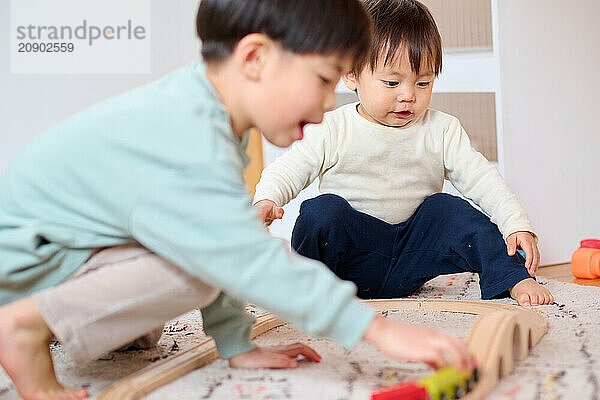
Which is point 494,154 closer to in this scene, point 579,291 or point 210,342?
point 579,291

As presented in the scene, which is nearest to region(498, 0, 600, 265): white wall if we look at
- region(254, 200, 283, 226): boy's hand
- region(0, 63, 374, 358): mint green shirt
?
region(254, 200, 283, 226): boy's hand

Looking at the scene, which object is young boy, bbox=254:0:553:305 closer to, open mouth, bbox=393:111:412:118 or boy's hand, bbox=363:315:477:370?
open mouth, bbox=393:111:412:118

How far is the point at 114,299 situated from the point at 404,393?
289mm

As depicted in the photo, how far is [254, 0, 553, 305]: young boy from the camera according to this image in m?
1.25

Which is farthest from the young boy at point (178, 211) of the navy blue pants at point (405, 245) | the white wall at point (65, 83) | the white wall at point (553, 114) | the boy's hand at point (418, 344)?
the white wall at point (65, 83)

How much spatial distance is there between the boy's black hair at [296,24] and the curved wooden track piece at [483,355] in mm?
319

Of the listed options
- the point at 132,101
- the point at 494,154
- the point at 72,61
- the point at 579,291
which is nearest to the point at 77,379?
the point at 132,101

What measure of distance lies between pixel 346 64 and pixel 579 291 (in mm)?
714

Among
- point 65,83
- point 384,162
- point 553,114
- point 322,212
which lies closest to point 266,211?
point 322,212

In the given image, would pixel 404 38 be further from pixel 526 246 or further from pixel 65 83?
pixel 65 83

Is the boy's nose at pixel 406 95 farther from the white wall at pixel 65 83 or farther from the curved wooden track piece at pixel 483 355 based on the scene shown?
the white wall at pixel 65 83

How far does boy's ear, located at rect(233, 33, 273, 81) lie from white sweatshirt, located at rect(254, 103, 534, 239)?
1.85 feet

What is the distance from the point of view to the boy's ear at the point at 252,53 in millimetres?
741

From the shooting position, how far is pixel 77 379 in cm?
81
